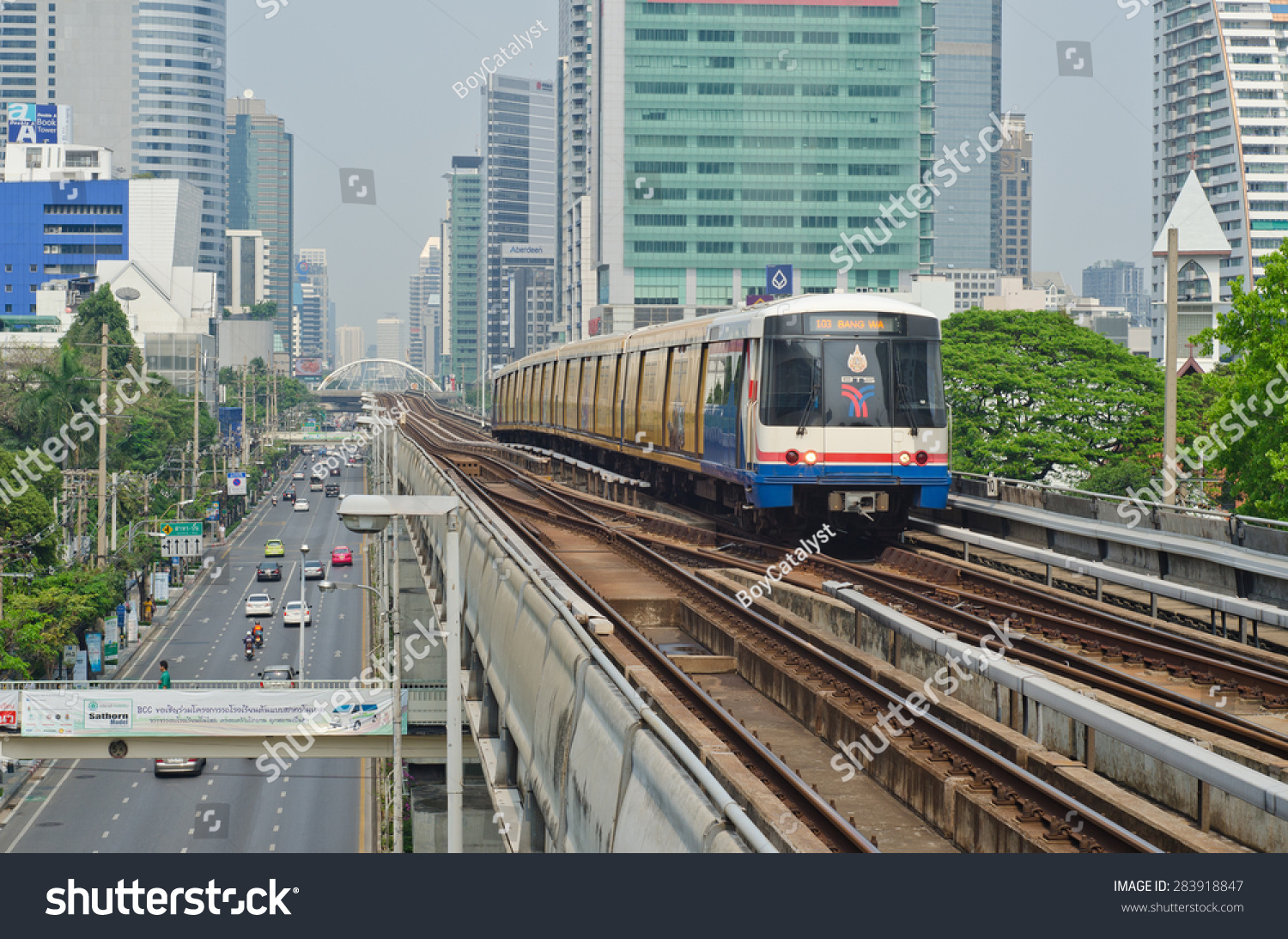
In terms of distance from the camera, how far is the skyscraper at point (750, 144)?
12138cm

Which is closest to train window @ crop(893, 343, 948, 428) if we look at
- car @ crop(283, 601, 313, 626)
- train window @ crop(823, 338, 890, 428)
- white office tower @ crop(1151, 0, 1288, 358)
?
train window @ crop(823, 338, 890, 428)

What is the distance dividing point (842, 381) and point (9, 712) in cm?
2079

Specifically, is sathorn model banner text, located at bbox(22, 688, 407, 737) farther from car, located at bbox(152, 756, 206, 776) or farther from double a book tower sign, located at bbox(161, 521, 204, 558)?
double a book tower sign, located at bbox(161, 521, 204, 558)

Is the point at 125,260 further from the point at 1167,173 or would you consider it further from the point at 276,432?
the point at 1167,173

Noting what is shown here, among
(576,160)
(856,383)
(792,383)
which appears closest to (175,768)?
(792,383)

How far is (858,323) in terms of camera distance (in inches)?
818

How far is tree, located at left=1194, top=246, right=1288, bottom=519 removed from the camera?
2948 centimetres

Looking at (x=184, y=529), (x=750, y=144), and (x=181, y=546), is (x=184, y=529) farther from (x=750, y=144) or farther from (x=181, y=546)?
(x=750, y=144)

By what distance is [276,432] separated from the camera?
13588 cm

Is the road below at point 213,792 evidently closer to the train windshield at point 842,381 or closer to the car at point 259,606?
the car at point 259,606

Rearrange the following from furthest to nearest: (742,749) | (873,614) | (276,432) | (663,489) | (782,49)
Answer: (276,432) → (782,49) → (663,489) → (873,614) → (742,749)

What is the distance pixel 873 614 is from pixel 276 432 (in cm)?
12718

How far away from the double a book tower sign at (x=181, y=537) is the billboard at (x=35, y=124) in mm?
98193
